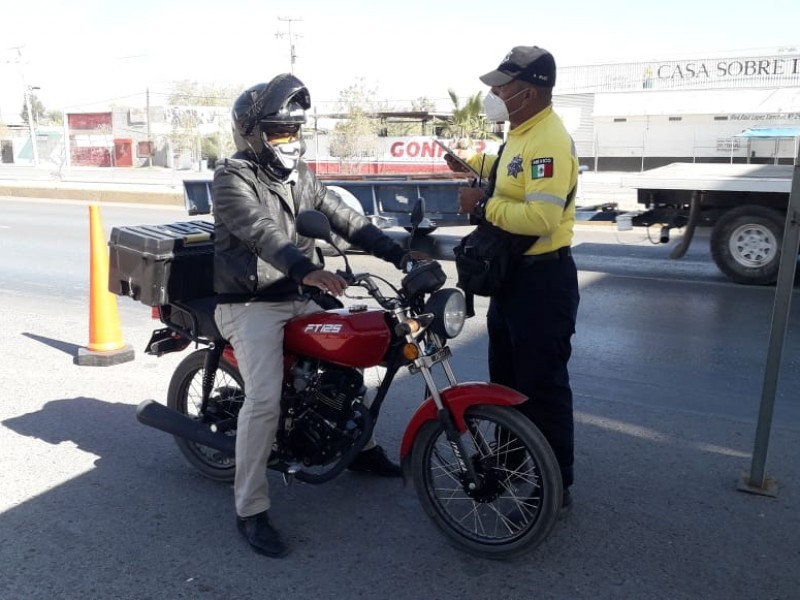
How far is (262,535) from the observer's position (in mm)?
3615

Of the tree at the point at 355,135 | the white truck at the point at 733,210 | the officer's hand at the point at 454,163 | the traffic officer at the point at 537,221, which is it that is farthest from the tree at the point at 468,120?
the traffic officer at the point at 537,221

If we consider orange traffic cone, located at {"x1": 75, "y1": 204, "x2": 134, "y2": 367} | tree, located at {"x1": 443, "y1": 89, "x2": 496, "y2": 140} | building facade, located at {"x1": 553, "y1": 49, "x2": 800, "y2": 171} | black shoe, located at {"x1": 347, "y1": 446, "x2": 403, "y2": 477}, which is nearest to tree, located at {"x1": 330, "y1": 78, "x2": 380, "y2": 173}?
tree, located at {"x1": 443, "y1": 89, "x2": 496, "y2": 140}

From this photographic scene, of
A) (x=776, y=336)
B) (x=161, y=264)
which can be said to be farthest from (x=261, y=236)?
(x=776, y=336)

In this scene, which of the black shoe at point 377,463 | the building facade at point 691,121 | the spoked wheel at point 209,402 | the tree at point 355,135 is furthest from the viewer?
the building facade at point 691,121

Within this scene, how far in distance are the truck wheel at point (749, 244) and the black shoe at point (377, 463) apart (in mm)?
7206

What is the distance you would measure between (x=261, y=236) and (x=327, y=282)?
412mm

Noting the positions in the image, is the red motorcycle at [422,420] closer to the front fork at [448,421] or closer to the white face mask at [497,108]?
the front fork at [448,421]

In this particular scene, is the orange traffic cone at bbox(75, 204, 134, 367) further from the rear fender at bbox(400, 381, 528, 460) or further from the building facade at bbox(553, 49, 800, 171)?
the building facade at bbox(553, 49, 800, 171)

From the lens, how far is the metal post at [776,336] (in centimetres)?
390

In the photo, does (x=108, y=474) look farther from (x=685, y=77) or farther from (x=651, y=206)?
(x=685, y=77)

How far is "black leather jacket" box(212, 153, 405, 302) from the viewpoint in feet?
11.5

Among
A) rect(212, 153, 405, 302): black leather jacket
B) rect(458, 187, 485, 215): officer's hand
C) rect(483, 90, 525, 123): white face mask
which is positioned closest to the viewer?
rect(212, 153, 405, 302): black leather jacket

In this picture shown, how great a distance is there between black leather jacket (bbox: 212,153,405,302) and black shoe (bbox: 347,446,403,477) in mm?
1035

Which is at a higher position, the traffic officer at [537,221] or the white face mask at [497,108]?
the white face mask at [497,108]
